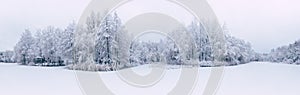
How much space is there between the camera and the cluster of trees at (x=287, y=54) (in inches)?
806

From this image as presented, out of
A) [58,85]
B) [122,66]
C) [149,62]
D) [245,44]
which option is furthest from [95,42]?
[245,44]

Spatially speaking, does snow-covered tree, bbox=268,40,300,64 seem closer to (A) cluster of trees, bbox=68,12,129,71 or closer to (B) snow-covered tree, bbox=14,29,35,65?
(A) cluster of trees, bbox=68,12,129,71

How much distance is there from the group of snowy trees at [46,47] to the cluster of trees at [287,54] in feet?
41.7

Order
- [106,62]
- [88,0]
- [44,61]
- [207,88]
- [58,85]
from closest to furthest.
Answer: [207,88], [58,85], [88,0], [106,62], [44,61]

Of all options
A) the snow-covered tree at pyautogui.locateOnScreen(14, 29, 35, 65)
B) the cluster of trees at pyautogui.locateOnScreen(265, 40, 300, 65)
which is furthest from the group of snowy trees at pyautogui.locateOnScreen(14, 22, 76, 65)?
the cluster of trees at pyautogui.locateOnScreen(265, 40, 300, 65)

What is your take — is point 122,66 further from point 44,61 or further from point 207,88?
point 207,88

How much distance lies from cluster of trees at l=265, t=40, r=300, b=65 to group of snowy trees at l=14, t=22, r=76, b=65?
41.7 feet

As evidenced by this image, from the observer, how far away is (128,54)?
627 inches

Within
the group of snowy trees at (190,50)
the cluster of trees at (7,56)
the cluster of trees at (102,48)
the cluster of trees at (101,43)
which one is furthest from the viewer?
the cluster of trees at (7,56)

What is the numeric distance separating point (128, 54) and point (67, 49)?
Result: 3313mm

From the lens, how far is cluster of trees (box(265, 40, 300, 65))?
2048 cm

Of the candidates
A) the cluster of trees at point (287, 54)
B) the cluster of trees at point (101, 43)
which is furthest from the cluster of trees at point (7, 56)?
the cluster of trees at point (287, 54)

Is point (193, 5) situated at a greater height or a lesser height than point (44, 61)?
greater

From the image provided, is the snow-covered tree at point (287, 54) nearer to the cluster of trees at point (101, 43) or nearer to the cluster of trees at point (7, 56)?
the cluster of trees at point (101, 43)
